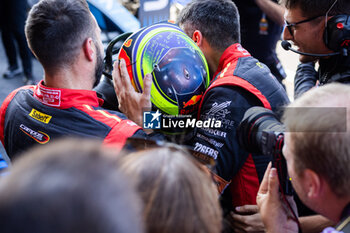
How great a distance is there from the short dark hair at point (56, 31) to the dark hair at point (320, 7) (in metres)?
1.15

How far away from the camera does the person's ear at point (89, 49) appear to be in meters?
1.74

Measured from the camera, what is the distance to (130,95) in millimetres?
1788

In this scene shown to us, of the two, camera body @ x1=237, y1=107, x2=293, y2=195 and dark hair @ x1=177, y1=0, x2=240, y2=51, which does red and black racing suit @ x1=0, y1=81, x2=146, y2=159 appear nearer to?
camera body @ x1=237, y1=107, x2=293, y2=195

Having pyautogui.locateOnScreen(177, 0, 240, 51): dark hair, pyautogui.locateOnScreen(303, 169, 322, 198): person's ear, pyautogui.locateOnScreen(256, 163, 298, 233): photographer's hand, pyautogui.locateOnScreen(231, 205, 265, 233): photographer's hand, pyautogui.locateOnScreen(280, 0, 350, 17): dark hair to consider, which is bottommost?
pyautogui.locateOnScreen(231, 205, 265, 233): photographer's hand

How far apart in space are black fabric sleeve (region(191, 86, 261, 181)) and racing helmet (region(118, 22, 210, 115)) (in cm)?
15

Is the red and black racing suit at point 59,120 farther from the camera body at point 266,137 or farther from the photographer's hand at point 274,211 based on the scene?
the photographer's hand at point 274,211

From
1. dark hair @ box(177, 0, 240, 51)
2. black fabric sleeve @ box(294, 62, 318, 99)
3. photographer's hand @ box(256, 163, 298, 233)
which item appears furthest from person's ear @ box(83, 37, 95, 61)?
black fabric sleeve @ box(294, 62, 318, 99)

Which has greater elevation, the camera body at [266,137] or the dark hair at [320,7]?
the dark hair at [320,7]

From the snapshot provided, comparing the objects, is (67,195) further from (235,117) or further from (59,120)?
(235,117)

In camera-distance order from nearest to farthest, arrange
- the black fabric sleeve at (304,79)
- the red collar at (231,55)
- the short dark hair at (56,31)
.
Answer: the short dark hair at (56,31)
the red collar at (231,55)
the black fabric sleeve at (304,79)

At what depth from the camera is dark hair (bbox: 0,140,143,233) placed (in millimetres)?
487

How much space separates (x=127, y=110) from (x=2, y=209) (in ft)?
4.37

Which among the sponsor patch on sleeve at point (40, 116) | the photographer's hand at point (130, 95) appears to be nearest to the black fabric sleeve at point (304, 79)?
the photographer's hand at point (130, 95)

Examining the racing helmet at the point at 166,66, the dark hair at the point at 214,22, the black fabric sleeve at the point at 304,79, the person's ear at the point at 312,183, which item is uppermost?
the dark hair at the point at 214,22
